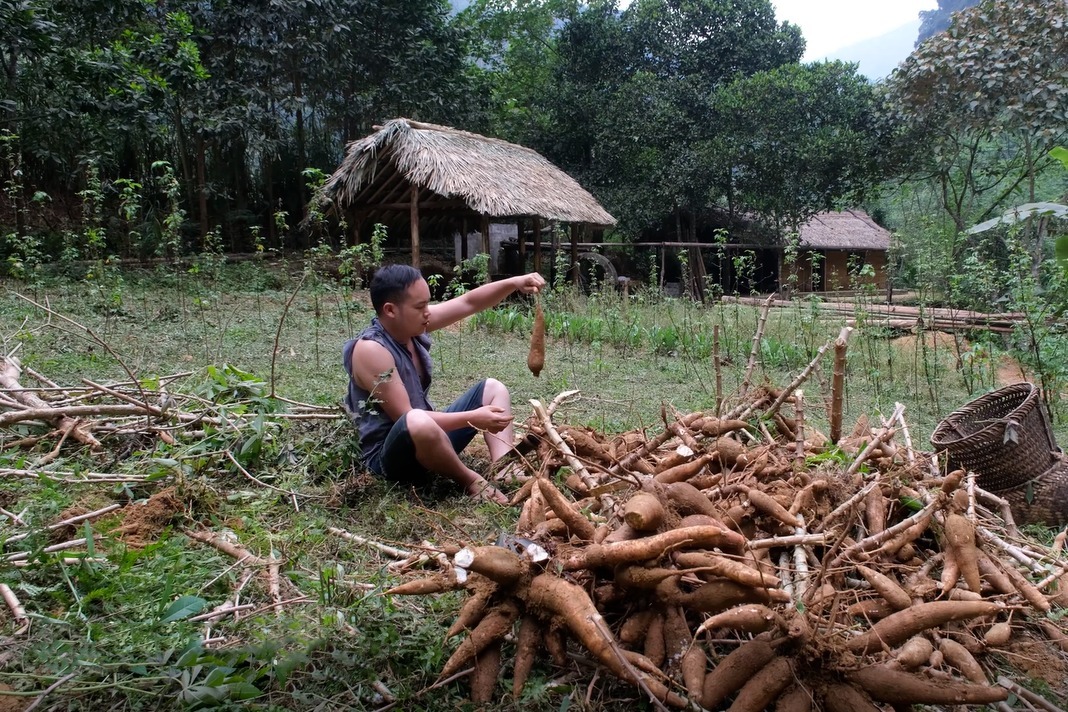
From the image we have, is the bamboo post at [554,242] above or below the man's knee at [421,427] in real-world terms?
above

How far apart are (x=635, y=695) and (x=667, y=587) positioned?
28 centimetres

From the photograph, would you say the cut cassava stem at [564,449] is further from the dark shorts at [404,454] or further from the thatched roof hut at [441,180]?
the thatched roof hut at [441,180]

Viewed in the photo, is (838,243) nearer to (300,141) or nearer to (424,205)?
(424,205)

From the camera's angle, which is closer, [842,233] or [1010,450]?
[1010,450]

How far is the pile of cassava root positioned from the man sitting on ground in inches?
21.9

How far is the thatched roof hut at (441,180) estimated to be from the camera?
33.2 feet

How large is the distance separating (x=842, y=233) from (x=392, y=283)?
1858 cm

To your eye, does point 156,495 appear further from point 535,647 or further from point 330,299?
point 330,299

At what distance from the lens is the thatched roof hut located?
1012cm

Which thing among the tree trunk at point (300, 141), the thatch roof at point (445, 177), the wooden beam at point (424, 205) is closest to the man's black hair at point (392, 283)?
the thatch roof at point (445, 177)

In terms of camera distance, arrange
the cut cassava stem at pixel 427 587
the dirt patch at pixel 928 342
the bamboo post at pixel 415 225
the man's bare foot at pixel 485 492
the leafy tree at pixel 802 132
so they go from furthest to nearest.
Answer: the leafy tree at pixel 802 132 < the bamboo post at pixel 415 225 < the dirt patch at pixel 928 342 < the man's bare foot at pixel 485 492 < the cut cassava stem at pixel 427 587

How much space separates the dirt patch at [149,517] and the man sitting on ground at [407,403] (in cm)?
81

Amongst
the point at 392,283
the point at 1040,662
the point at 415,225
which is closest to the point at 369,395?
the point at 392,283

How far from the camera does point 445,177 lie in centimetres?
997
